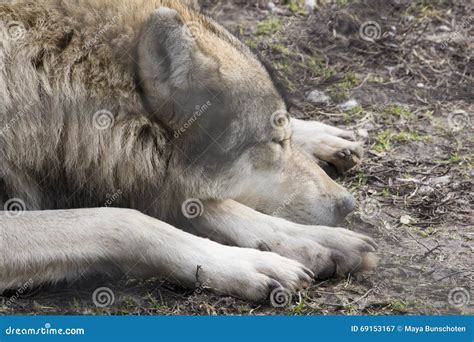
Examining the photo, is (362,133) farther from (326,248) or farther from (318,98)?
(326,248)

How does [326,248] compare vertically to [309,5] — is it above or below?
below

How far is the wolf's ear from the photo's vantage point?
14.6 feet

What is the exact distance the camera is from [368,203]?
5.83m

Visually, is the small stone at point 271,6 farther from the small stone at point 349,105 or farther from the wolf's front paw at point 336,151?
the wolf's front paw at point 336,151

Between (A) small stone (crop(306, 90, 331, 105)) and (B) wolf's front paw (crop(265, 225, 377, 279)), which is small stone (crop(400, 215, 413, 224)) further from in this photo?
(A) small stone (crop(306, 90, 331, 105))

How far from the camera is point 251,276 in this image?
14.8ft

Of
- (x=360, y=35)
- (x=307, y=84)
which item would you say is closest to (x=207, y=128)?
(x=307, y=84)

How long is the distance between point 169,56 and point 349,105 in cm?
290

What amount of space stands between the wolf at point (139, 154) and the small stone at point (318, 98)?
7.15ft

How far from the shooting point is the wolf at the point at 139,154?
4504mm

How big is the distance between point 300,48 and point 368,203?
7.56ft

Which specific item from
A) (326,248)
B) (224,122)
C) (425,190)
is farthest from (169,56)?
(425,190)

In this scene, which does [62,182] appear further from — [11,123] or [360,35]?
[360,35]

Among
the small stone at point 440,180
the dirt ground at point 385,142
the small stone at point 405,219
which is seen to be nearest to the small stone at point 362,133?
the dirt ground at point 385,142
